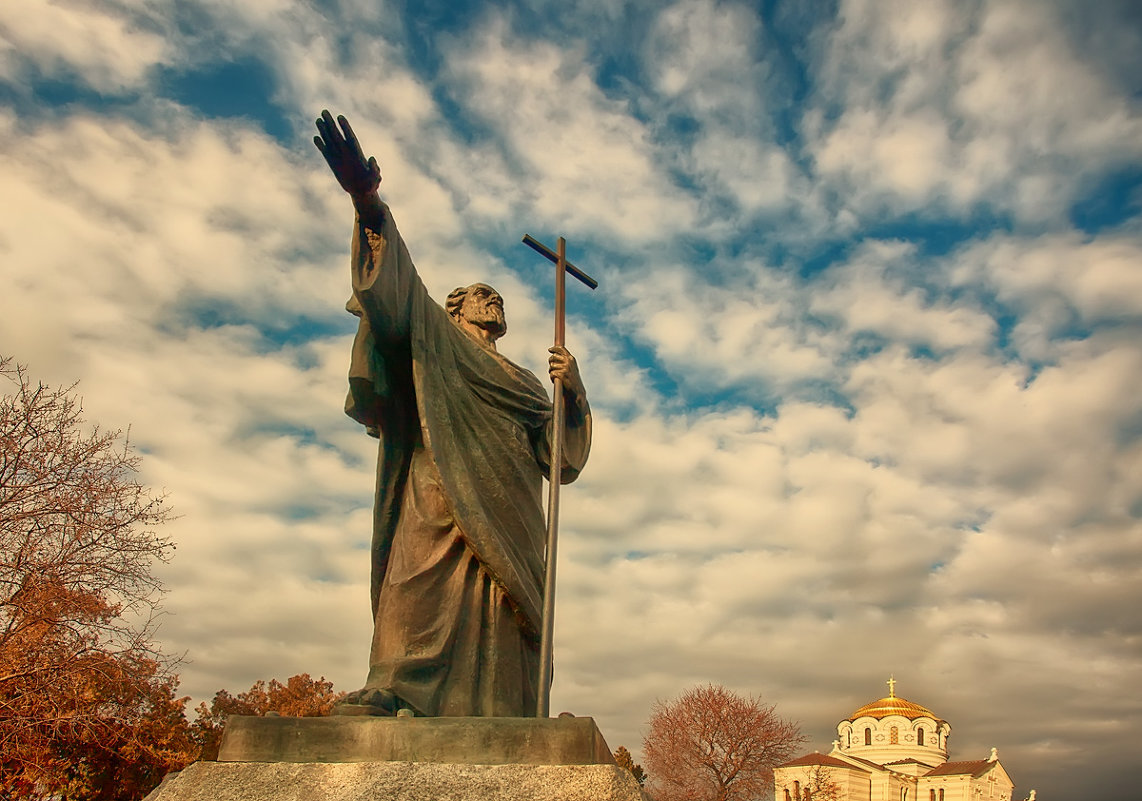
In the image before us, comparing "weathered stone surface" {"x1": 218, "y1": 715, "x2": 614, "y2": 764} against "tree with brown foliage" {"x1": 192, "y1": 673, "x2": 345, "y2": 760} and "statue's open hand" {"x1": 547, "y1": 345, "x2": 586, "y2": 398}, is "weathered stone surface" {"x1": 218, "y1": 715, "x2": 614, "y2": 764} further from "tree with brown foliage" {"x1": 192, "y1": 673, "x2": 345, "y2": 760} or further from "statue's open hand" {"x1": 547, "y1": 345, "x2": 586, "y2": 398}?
"tree with brown foliage" {"x1": 192, "y1": 673, "x2": 345, "y2": 760}

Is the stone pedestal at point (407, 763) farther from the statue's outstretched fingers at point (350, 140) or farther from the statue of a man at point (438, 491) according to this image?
the statue's outstretched fingers at point (350, 140)

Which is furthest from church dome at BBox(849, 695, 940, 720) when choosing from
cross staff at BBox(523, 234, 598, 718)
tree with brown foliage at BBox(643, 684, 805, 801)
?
cross staff at BBox(523, 234, 598, 718)

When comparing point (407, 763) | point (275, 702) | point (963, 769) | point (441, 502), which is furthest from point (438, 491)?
point (963, 769)

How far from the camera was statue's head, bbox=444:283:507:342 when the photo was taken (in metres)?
5.86

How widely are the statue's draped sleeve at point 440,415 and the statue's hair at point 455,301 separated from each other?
0.47m

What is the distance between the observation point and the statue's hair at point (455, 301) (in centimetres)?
596

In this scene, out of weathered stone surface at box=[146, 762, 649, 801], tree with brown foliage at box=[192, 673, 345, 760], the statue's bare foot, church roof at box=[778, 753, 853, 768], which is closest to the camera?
weathered stone surface at box=[146, 762, 649, 801]

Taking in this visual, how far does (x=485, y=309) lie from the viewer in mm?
5887

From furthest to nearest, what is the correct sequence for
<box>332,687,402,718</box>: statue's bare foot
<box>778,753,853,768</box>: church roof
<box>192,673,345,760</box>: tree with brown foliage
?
<box>778,753,853,768</box>: church roof → <box>192,673,345,760</box>: tree with brown foliage → <box>332,687,402,718</box>: statue's bare foot

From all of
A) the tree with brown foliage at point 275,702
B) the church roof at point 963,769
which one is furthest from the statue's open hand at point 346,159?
the church roof at point 963,769

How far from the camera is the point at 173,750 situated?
21594mm

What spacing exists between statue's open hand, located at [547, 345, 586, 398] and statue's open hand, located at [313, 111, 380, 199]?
144 centimetres

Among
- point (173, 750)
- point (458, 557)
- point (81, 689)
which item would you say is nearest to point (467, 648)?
point (458, 557)

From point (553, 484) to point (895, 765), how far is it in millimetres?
75725
